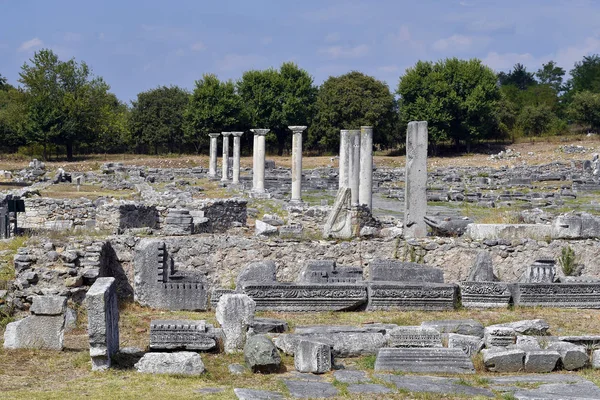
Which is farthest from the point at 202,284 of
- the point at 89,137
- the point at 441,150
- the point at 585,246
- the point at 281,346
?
the point at 441,150

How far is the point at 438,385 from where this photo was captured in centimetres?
857

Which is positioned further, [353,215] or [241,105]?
[241,105]

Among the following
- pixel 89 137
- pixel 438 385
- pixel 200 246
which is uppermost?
pixel 89 137

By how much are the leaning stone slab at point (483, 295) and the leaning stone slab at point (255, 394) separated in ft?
19.4

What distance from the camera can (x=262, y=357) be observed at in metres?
9.03

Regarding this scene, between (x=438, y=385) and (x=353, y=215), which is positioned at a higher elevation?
(x=353, y=215)

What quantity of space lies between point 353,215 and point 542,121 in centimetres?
6356

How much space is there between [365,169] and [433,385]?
16.9 m

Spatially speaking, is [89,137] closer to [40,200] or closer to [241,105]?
[241,105]

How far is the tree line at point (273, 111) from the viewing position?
68312mm

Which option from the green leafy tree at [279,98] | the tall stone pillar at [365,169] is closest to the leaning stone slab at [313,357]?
the tall stone pillar at [365,169]

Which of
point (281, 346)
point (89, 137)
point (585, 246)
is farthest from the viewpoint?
point (89, 137)

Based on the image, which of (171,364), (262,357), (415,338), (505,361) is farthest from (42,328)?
(505,361)

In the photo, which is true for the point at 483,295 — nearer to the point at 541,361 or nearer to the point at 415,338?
the point at 415,338
